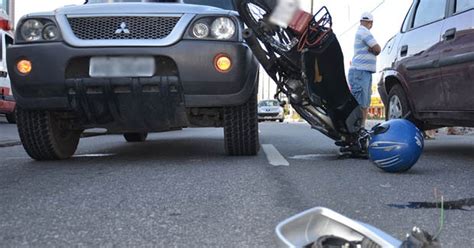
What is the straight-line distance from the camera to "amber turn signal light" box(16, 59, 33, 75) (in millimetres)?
4395

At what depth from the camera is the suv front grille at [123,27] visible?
4348 millimetres

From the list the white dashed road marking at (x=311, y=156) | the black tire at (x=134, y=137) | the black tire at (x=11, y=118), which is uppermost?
the white dashed road marking at (x=311, y=156)

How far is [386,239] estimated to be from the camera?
1.56 m

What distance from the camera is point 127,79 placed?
4.27 metres

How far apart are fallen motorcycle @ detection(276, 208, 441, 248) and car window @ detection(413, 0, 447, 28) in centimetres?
402

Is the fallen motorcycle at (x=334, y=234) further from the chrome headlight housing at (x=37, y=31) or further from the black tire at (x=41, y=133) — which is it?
the black tire at (x=41, y=133)

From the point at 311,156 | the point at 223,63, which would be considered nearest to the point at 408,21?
the point at 311,156

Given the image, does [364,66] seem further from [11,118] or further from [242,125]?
[11,118]

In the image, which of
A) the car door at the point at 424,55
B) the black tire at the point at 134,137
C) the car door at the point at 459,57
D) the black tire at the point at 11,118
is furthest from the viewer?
the black tire at the point at 11,118

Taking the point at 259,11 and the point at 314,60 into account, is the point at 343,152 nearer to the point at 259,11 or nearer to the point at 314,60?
the point at 314,60

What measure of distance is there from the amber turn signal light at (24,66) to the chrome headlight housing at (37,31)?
179 mm

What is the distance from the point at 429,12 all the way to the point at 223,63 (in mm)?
2486

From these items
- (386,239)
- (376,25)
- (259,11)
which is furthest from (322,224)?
(376,25)

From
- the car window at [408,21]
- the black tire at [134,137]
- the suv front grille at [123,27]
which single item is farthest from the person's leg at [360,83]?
the suv front grille at [123,27]
